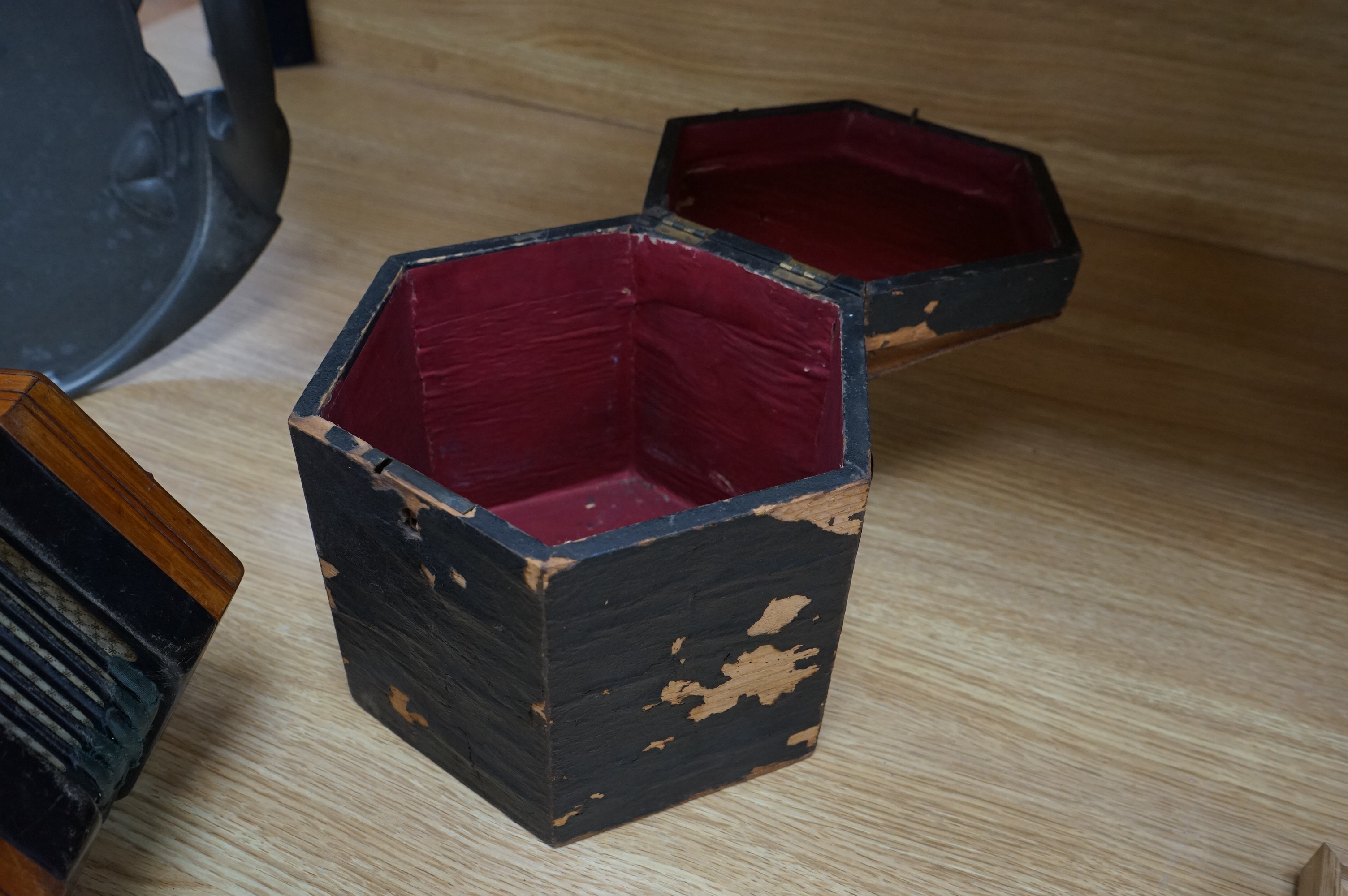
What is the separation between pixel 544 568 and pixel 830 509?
0.53ft

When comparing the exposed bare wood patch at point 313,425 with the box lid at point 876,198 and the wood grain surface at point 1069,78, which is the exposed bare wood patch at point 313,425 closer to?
the box lid at point 876,198

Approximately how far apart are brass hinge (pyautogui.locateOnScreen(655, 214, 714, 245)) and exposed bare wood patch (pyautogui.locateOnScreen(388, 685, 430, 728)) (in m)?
0.36

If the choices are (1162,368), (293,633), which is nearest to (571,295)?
(293,633)

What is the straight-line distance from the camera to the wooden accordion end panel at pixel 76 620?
0.57 m

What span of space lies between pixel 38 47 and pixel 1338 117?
119cm

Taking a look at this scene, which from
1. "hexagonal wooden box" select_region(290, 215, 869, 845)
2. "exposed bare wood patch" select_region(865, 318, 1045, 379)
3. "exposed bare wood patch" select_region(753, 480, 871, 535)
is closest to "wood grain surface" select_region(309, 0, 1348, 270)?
"exposed bare wood patch" select_region(865, 318, 1045, 379)

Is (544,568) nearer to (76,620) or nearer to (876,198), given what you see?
(76,620)

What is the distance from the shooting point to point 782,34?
1355 mm

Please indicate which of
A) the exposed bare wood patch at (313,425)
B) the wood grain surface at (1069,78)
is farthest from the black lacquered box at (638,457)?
the wood grain surface at (1069,78)

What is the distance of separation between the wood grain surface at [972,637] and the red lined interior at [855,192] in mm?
159

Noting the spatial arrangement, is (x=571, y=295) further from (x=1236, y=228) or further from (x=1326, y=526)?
(x=1236, y=228)

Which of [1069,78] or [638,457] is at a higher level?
[1069,78]

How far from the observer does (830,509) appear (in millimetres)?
623

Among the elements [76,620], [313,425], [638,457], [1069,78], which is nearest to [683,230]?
[638,457]
